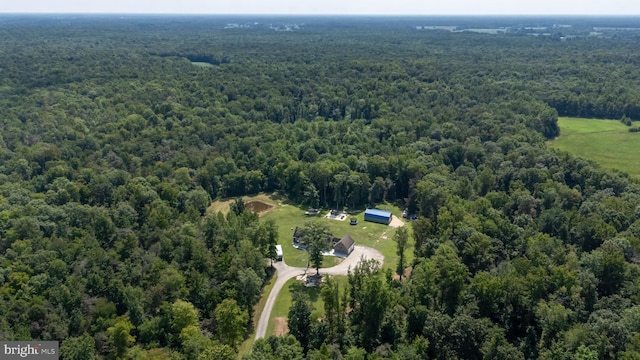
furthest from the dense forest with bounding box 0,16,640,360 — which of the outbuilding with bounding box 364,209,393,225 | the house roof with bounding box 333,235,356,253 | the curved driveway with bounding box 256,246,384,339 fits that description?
the house roof with bounding box 333,235,356,253

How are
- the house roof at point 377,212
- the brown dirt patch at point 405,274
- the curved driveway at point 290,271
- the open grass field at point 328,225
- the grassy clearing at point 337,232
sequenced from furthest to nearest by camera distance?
the house roof at point 377,212, the open grass field at point 328,225, the grassy clearing at point 337,232, the brown dirt patch at point 405,274, the curved driveway at point 290,271

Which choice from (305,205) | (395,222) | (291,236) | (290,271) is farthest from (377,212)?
(290,271)

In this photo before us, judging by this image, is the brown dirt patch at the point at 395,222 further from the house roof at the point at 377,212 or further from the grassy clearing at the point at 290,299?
the grassy clearing at the point at 290,299

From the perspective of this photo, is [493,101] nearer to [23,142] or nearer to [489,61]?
[489,61]

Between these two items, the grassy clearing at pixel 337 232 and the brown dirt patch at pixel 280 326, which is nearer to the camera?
the brown dirt patch at pixel 280 326

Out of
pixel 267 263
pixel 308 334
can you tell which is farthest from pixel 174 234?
pixel 308 334

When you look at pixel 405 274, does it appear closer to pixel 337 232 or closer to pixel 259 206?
pixel 337 232
